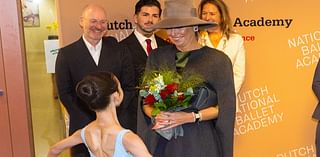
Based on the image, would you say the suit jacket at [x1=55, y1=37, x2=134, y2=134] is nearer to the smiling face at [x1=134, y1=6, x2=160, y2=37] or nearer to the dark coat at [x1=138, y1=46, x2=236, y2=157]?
the smiling face at [x1=134, y1=6, x2=160, y2=37]

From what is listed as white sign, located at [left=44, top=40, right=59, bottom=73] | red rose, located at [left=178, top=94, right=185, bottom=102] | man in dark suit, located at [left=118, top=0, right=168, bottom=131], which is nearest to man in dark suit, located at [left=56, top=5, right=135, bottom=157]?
man in dark suit, located at [left=118, top=0, right=168, bottom=131]

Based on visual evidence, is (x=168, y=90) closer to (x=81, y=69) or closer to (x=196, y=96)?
(x=196, y=96)

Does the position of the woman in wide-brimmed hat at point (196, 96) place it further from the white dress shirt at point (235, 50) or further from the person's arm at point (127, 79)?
the white dress shirt at point (235, 50)

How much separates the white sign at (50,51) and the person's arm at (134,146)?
2.06 metres

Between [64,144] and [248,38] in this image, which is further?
[248,38]

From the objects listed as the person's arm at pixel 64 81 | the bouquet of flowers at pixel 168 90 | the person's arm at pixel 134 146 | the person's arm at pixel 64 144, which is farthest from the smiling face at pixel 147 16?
the person's arm at pixel 134 146

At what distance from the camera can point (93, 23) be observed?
2756 mm

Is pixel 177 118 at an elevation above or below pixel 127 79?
below

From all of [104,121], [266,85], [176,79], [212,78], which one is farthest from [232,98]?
[266,85]

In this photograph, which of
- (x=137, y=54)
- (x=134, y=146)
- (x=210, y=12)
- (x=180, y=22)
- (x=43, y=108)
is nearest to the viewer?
(x=134, y=146)

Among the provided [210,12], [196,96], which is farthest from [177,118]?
[210,12]

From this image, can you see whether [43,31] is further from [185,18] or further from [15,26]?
[185,18]

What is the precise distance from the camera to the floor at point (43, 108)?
11.5 feet

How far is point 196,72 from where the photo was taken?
2195mm
